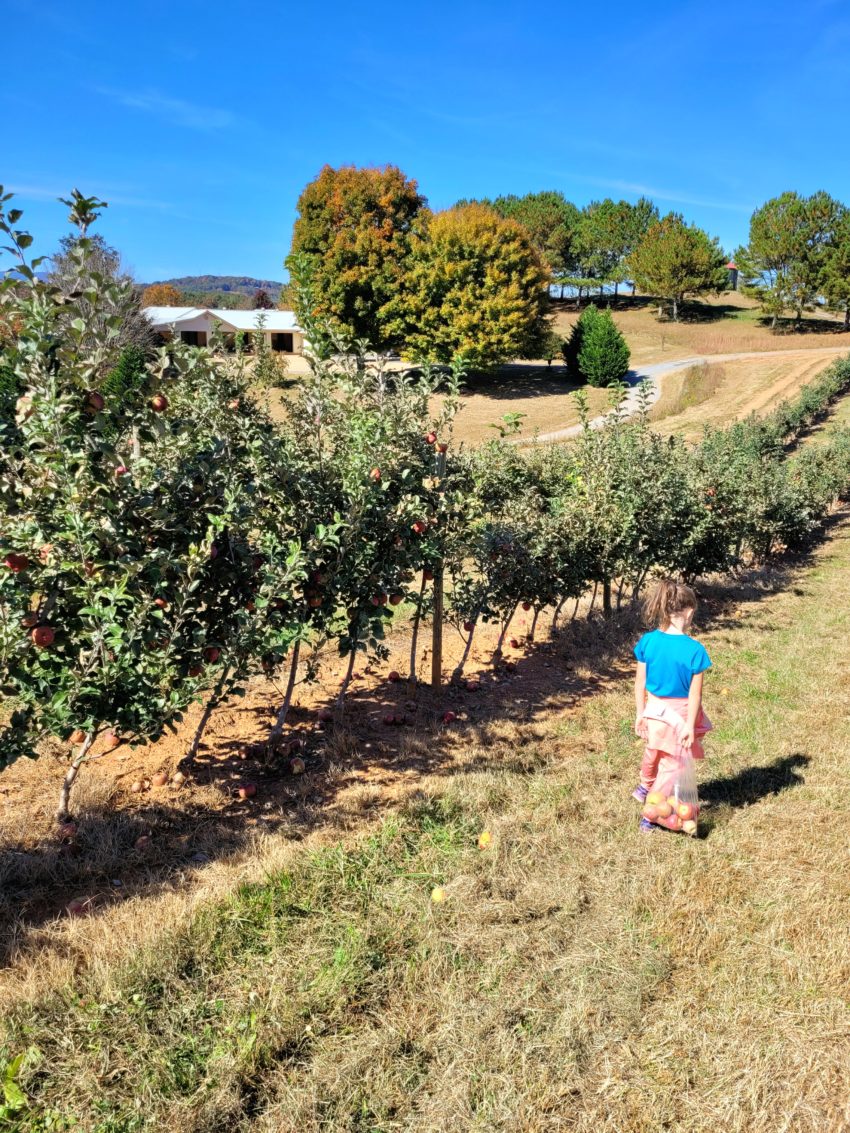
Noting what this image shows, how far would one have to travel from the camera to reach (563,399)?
3984cm

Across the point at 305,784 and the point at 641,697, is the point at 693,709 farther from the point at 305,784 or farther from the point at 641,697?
the point at 305,784

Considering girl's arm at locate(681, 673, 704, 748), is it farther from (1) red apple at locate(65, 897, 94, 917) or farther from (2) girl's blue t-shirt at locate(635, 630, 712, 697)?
(1) red apple at locate(65, 897, 94, 917)

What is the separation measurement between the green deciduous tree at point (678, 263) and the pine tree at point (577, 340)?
925 inches

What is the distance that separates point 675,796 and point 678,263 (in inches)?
2655

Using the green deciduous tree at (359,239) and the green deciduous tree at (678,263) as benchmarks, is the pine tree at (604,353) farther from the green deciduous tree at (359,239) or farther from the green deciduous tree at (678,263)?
the green deciduous tree at (678,263)

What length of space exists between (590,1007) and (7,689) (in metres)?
3.05

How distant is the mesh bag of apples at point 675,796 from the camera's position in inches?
165

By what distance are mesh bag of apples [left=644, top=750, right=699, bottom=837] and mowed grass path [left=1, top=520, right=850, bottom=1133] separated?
120 millimetres

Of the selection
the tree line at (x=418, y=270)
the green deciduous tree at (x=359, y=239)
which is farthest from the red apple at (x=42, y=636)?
the green deciduous tree at (x=359, y=239)

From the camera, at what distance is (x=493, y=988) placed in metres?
3.13

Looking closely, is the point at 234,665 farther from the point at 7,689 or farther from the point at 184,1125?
the point at 184,1125

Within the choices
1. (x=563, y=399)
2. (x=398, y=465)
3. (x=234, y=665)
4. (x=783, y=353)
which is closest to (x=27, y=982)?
(x=234, y=665)

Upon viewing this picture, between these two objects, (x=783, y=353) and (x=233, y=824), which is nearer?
(x=233, y=824)

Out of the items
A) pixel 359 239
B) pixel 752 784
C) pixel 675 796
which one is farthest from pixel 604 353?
pixel 675 796
